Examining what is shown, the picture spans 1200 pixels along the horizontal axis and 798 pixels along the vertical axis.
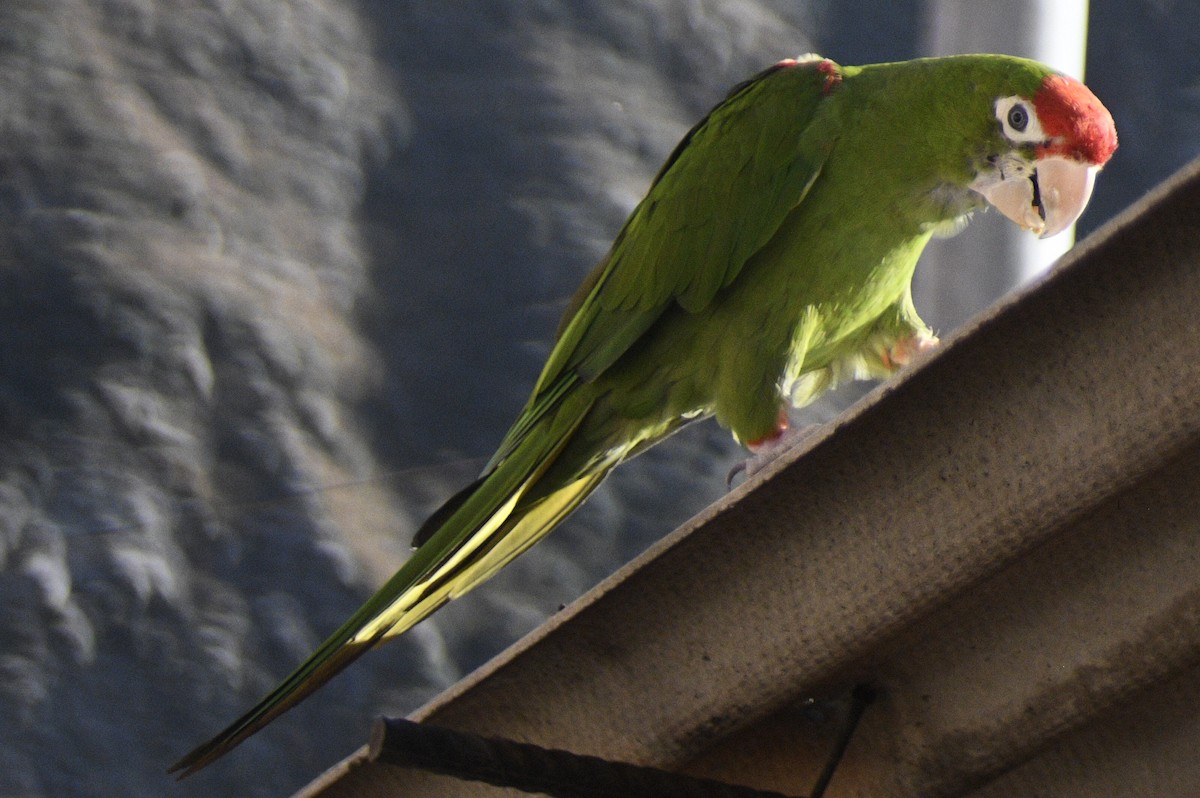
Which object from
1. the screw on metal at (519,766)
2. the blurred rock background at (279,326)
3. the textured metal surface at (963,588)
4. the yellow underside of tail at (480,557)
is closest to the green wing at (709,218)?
the yellow underside of tail at (480,557)

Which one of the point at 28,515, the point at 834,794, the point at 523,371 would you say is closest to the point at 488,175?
the point at 523,371

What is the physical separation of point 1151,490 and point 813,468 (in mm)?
239

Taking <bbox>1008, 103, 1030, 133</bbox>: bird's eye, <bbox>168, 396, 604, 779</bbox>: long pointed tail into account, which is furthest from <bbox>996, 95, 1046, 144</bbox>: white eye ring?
<bbox>168, 396, 604, 779</bbox>: long pointed tail

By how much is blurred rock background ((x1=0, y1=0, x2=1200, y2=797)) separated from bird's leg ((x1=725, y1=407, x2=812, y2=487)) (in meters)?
1.14

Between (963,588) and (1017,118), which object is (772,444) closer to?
(1017,118)

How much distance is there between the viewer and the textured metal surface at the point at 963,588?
3.01 ft

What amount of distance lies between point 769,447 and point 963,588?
0.88m

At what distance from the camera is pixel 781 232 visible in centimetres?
196

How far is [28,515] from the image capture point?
9.21 feet

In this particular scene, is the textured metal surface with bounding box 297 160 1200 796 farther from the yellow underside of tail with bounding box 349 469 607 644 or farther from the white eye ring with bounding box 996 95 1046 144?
the white eye ring with bounding box 996 95 1046 144

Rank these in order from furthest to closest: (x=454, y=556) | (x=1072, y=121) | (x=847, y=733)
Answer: (x=1072, y=121), (x=454, y=556), (x=847, y=733)

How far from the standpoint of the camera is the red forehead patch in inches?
71.9

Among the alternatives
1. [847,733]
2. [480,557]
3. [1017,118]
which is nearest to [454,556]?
[480,557]

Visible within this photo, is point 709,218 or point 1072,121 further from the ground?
point 709,218
